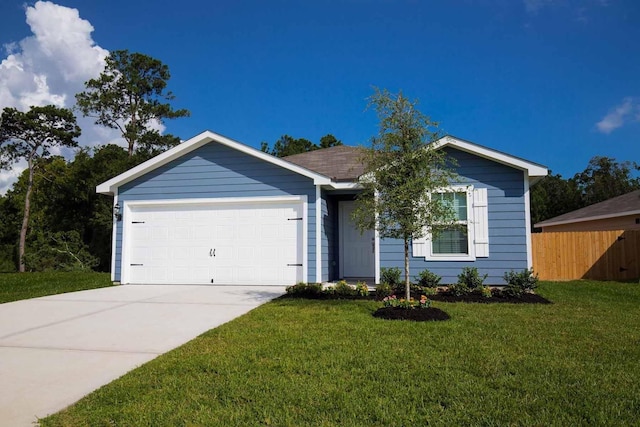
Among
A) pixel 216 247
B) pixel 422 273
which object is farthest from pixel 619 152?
Result: pixel 216 247

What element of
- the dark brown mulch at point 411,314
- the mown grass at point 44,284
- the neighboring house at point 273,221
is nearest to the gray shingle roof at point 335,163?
the neighboring house at point 273,221

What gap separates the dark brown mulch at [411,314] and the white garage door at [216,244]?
3985 mm

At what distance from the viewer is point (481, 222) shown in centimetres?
903

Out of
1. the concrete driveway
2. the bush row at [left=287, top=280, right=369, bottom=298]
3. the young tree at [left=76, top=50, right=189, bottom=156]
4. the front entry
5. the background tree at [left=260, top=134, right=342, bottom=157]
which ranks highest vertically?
the young tree at [left=76, top=50, right=189, bottom=156]

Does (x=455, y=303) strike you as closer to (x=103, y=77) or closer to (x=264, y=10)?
(x=264, y=10)

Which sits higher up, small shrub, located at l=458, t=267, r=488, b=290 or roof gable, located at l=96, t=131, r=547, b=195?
roof gable, located at l=96, t=131, r=547, b=195

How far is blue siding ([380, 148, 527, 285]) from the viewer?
29.3 ft

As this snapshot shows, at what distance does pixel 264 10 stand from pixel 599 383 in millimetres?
11672

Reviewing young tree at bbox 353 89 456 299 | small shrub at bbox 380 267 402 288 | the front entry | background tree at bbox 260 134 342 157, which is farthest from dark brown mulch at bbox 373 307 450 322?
background tree at bbox 260 134 342 157

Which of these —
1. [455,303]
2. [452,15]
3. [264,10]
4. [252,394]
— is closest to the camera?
[252,394]

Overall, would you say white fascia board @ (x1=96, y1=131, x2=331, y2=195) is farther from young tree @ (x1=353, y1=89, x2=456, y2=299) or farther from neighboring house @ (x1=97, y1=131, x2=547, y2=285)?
young tree @ (x1=353, y1=89, x2=456, y2=299)

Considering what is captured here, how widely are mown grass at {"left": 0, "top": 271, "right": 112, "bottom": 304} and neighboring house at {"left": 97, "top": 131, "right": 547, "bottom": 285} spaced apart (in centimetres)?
75

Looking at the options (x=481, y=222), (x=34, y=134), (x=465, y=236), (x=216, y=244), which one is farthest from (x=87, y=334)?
(x=34, y=134)

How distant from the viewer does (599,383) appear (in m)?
3.30
